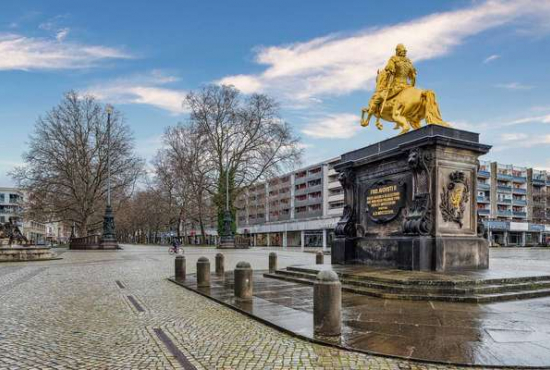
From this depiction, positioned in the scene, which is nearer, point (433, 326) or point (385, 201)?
point (433, 326)

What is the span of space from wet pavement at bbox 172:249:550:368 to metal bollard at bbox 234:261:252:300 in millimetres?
199

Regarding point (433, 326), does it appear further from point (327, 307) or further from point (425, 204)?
point (425, 204)

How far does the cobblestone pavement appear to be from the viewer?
5.34 metres

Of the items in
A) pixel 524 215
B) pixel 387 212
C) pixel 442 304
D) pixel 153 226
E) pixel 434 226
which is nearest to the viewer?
pixel 442 304

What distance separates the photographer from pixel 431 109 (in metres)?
13.8

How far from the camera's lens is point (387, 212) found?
13742 mm

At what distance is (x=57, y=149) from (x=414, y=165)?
4269 centimetres

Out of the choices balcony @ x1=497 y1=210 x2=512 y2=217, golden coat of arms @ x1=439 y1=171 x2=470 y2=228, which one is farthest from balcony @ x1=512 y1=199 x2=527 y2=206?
golden coat of arms @ x1=439 y1=171 x2=470 y2=228

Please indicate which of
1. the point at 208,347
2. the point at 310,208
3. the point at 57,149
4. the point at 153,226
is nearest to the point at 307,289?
the point at 208,347

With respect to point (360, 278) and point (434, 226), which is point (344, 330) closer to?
point (360, 278)

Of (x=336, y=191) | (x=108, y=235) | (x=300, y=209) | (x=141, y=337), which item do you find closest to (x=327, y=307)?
(x=141, y=337)

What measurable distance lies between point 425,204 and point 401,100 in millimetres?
3810

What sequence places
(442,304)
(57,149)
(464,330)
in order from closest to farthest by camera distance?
(464,330), (442,304), (57,149)

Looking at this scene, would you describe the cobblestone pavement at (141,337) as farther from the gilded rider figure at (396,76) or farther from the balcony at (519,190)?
the balcony at (519,190)
